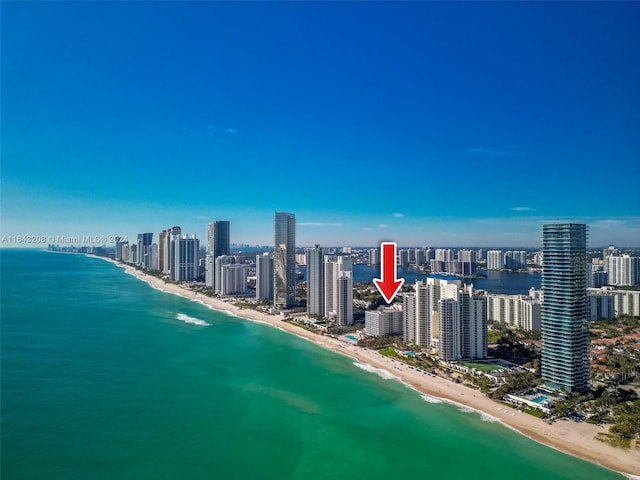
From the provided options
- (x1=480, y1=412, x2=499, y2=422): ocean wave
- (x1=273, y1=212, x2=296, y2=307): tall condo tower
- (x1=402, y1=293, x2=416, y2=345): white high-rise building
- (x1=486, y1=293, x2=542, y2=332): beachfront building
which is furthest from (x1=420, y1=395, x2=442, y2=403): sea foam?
(x1=273, y1=212, x2=296, y2=307): tall condo tower

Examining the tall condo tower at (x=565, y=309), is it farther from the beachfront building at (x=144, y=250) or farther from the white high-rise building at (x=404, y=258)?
the beachfront building at (x=144, y=250)

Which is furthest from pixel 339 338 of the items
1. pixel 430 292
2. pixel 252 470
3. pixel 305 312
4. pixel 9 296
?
pixel 9 296

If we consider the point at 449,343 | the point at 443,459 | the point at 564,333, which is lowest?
the point at 443,459

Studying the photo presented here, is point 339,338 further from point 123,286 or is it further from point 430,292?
point 123,286

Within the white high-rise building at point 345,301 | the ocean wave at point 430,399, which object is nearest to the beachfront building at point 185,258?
the white high-rise building at point 345,301

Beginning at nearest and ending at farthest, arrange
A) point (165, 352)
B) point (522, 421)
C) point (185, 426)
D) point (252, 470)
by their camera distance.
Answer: point (252, 470)
point (185, 426)
point (522, 421)
point (165, 352)

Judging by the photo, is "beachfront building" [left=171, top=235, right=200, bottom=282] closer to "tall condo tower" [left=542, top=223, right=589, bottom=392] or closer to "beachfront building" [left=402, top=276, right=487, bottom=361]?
"beachfront building" [left=402, top=276, right=487, bottom=361]
